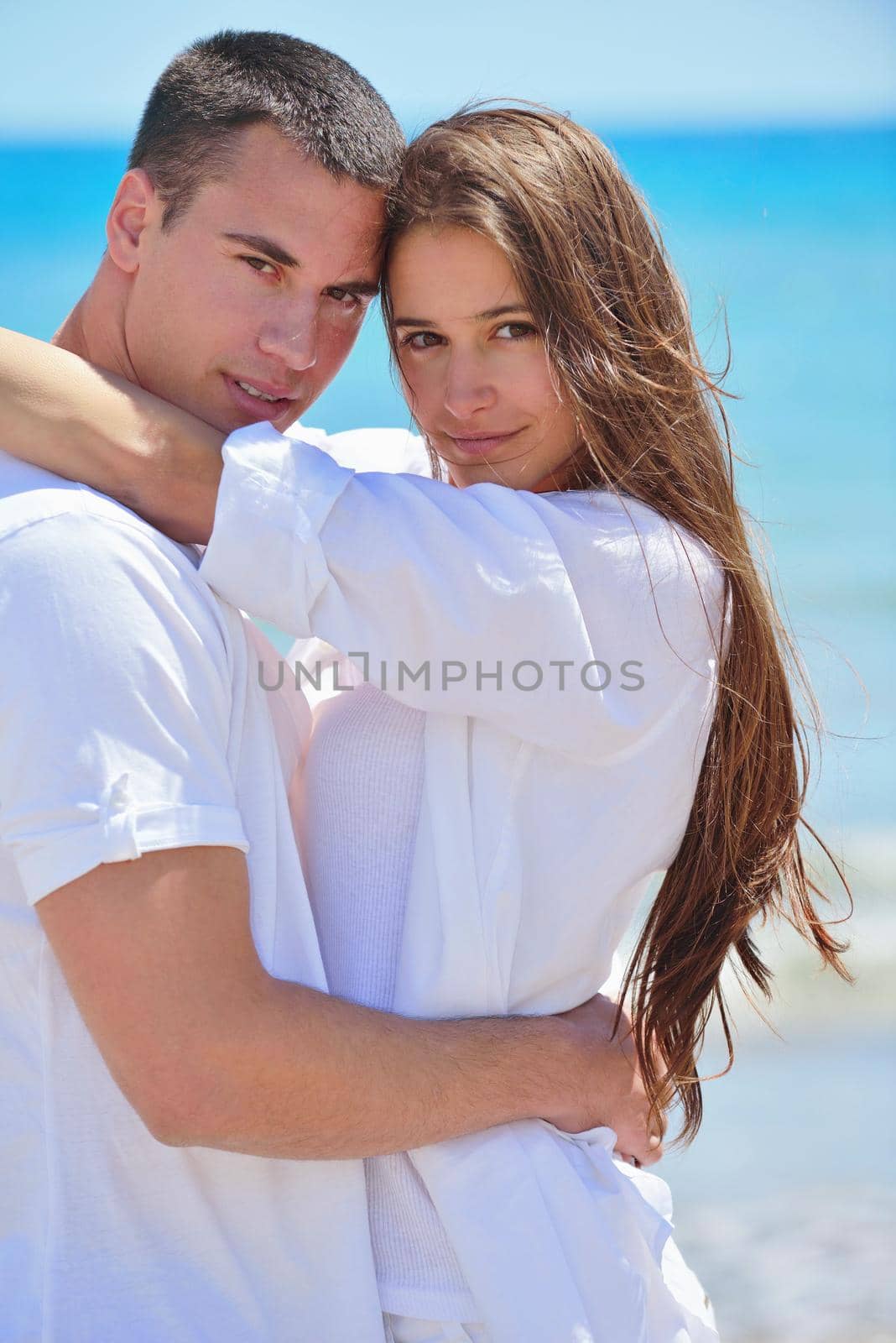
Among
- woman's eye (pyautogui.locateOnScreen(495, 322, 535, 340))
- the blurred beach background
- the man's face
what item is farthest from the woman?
the blurred beach background

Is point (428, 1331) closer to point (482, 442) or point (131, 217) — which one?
point (482, 442)

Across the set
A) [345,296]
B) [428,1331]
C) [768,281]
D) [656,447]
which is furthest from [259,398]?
[768,281]

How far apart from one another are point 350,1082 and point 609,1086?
452 mm

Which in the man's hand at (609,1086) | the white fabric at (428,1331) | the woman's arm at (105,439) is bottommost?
the white fabric at (428,1331)

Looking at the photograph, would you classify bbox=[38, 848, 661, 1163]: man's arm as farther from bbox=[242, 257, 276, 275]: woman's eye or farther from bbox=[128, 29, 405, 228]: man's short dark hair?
bbox=[128, 29, 405, 228]: man's short dark hair

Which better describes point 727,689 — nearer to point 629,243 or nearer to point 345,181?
point 629,243

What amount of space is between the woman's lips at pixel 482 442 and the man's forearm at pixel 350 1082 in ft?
2.74

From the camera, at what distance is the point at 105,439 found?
153 cm

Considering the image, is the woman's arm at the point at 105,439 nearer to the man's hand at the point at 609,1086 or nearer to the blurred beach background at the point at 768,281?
the man's hand at the point at 609,1086

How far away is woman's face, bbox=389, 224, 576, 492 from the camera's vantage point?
1876 millimetres

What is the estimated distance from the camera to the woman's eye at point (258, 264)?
1851 millimetres

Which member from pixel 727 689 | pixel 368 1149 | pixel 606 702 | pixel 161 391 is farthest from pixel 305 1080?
pixel 161 391

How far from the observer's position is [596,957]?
1.79 m

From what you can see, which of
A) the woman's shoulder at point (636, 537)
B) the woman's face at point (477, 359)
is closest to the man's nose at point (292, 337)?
the woman's face at point (477, 359)
